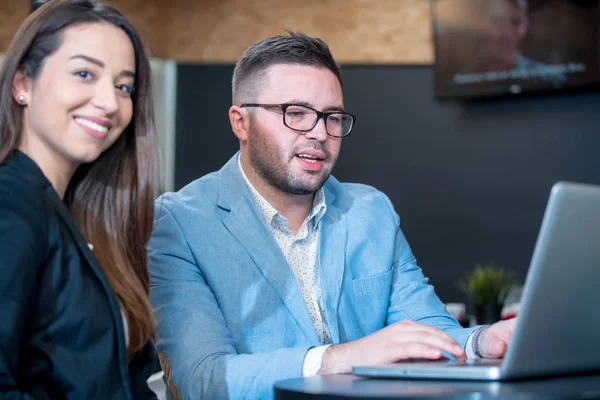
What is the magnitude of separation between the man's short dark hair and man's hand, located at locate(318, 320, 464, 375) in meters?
0.92

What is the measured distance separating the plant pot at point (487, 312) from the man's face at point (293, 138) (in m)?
1.72

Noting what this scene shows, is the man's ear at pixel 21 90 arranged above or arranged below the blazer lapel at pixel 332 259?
above

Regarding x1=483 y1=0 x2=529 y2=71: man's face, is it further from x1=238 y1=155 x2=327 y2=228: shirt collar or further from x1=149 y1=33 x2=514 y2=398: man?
x1=238 y1=155 x2=327 y2=228: shirt collar

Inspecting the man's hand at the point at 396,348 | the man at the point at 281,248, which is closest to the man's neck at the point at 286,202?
the man at the point at 281,248

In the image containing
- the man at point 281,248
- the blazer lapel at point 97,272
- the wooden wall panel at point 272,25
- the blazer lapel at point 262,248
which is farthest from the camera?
the wooden wall panel at point 272,25

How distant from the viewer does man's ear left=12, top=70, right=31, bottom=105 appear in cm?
128

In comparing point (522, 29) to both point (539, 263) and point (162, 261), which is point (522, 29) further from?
point (539, 263)

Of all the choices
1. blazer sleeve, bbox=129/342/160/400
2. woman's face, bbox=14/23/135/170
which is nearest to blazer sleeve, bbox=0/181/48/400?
woman's face, bbox=14/23/135/170

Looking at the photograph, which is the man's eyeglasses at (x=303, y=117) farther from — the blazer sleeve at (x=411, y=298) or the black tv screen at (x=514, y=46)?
the black tv screen at (x=514, y=46)

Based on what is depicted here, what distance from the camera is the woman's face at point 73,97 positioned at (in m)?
1.26

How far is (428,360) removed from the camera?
4.72ft

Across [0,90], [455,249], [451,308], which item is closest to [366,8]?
[455,249]

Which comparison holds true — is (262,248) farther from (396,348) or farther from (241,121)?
(396,348)

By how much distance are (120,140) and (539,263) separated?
0.82 metres
